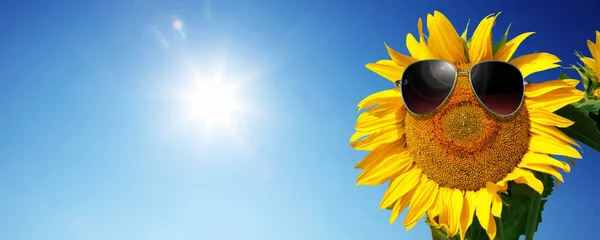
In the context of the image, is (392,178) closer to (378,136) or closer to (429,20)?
(378,136)

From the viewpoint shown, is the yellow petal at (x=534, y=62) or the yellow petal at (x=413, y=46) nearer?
the yellow petal at (x=534, y=62)

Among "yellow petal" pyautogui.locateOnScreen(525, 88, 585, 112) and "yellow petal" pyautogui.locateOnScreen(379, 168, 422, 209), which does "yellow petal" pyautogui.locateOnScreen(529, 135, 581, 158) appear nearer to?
"yellow petal" pyautogui.locateOnScreen(525, 88, 585, 112)

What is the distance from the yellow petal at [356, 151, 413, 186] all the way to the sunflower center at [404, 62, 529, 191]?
184mm

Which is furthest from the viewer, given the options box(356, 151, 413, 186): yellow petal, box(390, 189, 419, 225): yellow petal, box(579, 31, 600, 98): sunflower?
box(579, 31, 600, 98): sunflower

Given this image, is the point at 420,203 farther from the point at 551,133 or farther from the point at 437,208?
the point at 551,133

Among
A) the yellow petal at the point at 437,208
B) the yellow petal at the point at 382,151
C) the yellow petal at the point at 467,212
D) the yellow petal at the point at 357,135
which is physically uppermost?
the yellow petal at the point at 357,135

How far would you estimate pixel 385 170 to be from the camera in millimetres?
3928

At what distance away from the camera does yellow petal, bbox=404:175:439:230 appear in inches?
149

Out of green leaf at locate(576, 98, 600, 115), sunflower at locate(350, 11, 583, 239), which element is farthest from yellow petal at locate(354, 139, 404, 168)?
green leaf at locate(576, 98, 600, 115)

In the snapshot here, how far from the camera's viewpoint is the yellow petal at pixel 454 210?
12.0 feet

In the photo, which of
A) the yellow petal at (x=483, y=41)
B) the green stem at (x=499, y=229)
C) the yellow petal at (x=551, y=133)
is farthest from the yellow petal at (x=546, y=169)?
the yellow petal at (x=483, y=41)

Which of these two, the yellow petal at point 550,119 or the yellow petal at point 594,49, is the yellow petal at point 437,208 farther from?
the yellow petal at point 594,49

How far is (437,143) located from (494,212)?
56 centimetres

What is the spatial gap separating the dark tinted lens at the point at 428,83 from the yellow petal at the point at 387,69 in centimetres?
13
